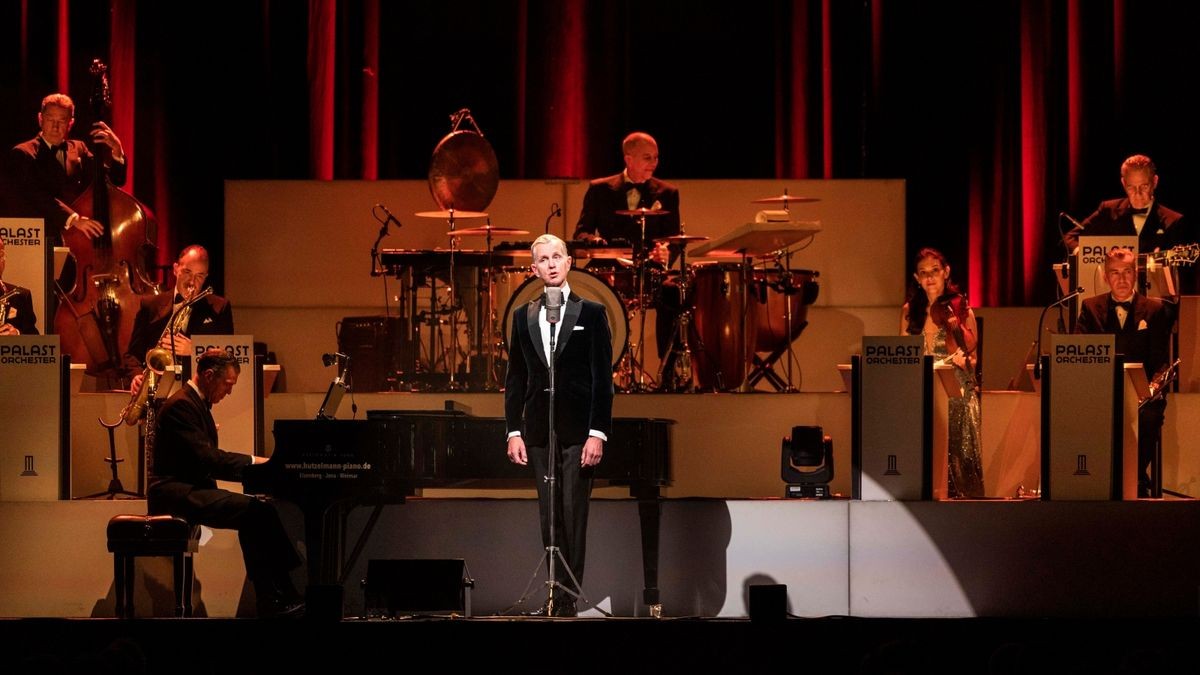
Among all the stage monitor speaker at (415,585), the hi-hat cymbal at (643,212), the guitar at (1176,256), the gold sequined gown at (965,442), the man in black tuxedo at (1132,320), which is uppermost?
the hi-hat cymbal at (643,212)

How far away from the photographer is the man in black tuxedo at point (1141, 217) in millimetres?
9594

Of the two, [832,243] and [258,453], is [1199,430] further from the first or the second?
[258,453]

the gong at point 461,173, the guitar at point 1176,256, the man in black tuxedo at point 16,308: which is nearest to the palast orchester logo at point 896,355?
the guitar at point 1176,256

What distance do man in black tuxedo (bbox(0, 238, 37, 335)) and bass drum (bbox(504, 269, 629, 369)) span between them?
2.49 metres

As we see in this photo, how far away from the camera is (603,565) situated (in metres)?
7.46

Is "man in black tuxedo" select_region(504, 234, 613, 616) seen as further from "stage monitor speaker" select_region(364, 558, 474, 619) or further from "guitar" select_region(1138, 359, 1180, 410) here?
"guitar" select_region(1138, 359, 1180, 410)

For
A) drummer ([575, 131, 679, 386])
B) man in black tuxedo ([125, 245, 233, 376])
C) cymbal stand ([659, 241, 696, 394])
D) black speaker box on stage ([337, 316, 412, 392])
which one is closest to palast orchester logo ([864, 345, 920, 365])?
cymbal stand ([659, 241, 696, 394])

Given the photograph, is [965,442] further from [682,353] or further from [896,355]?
[682,353]

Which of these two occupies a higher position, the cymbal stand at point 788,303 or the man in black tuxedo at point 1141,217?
the man in black tuxedo at point 1141,217

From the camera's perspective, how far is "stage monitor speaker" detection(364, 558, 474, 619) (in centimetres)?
641

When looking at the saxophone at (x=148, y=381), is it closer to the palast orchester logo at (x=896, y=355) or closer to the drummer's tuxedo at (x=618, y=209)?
the drummer's tuxedo at (x=618, y=209)

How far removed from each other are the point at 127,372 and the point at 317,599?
15.5 ft

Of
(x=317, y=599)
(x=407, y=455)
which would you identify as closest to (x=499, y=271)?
(x=407, y=455)

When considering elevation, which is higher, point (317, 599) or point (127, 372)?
point (127, 372)
